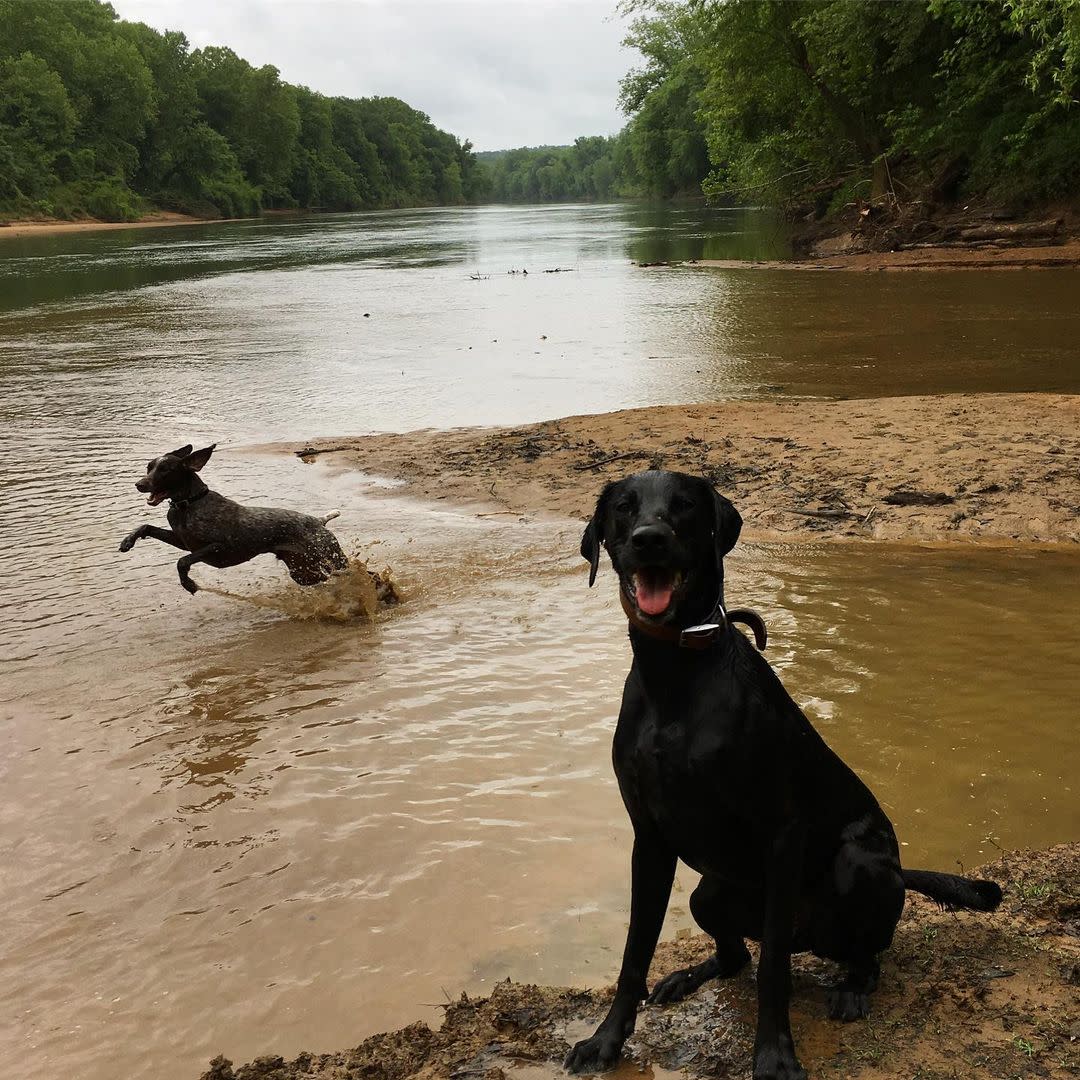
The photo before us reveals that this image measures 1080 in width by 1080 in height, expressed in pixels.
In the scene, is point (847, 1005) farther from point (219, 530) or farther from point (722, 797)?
point (219, 530)

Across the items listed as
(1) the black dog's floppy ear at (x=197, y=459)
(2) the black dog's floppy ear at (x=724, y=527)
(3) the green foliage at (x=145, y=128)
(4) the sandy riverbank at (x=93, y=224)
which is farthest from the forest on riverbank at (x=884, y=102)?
(3) the green foliage at (x=145, y=128)

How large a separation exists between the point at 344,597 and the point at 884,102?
1339 inches

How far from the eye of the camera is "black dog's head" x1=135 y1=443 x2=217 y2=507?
723 cm

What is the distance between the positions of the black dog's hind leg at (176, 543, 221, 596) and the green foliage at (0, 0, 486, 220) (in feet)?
253

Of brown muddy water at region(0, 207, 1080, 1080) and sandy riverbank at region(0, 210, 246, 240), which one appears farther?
sandy riverbank at region(0, 210, 246, 240)

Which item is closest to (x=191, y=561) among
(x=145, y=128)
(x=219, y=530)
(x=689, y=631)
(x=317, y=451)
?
(x=219, y=530)

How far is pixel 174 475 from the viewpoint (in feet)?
24.0

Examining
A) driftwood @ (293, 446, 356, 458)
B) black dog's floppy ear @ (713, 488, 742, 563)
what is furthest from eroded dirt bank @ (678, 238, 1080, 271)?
black dog's floppy ear @ (713, 488, 742, 563)

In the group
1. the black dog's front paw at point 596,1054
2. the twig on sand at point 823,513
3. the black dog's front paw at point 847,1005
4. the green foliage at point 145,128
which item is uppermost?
the green foliage at point 145,128

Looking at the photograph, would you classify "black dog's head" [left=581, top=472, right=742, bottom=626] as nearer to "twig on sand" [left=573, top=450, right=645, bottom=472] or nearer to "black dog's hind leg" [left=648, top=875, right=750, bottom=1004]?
"black dog's hind leg" [left=648, top=875, right=750, bottom=1004]

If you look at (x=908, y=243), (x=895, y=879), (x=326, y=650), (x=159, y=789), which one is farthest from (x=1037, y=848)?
(x=908, y=243)

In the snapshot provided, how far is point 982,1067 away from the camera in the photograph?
8.32ft

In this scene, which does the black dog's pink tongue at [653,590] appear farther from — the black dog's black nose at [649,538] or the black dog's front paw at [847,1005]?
the black dog's front paw at [847,1005]

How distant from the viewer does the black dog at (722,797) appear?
2.70 meters
